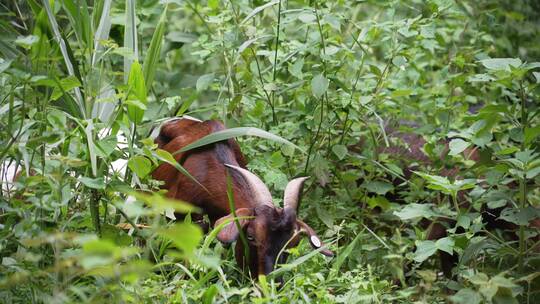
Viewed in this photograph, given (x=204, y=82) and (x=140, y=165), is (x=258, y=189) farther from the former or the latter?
(x=204, y=82)

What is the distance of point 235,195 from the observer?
4.73 m

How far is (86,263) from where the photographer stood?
2.10 meters

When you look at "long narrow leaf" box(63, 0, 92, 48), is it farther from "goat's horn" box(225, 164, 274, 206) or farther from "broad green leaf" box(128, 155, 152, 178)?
"goat's horn" box(225, 164, 274, 206)

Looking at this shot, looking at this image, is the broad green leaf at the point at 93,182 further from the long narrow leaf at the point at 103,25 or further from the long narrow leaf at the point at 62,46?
the long narrow leaf at the point at 103,25

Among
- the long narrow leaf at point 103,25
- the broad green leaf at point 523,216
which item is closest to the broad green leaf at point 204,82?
the long narrow leaf at point 103,25

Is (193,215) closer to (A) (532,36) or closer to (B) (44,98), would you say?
(B) (44,98)

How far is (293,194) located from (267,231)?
24 cm

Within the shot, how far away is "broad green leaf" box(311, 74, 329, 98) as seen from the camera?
472 cm

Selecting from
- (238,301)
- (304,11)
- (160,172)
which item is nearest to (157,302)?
(238,301)

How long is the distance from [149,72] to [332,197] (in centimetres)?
151

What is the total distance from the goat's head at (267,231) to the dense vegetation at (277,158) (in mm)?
89

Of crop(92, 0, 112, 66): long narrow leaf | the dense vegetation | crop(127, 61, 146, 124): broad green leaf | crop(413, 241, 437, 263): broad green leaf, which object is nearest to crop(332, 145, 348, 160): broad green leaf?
the dense vegetation

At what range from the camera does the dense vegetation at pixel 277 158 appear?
3760 millimetres

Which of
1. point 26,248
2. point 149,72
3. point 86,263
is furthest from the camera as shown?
point 149,72
